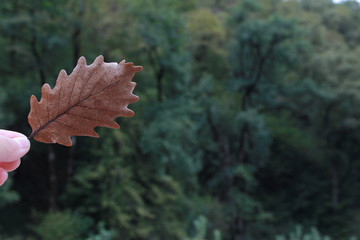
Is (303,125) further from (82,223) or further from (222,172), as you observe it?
(82,223)

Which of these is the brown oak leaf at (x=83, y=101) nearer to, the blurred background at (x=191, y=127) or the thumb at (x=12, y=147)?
the thumb at (x=12, y=147)

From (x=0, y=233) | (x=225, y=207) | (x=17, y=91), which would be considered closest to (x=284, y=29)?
(x=225, y=207)

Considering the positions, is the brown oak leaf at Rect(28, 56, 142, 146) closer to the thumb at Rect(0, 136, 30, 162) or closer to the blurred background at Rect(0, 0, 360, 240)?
the thumb at Rect(0, 136, 30, 162)

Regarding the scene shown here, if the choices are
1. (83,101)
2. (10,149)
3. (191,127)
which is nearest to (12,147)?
(10,149)

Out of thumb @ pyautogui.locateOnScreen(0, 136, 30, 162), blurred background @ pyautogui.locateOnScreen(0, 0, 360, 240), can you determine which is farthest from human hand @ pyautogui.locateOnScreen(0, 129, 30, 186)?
blurred background @ pyautogui.locateOnScreen(0, 0, 360, 240)

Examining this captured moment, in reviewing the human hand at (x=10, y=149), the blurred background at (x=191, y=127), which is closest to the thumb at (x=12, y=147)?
the human hand at (x=10, y=149)

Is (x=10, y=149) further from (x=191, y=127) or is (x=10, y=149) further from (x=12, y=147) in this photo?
(x=191, y=127)
